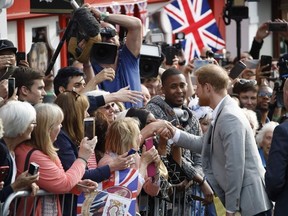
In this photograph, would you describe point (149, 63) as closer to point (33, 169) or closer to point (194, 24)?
point (33, 169)

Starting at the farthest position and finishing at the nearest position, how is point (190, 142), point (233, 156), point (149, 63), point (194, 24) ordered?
1. point (194, 24)
2. point (149, 63)
3. point (190, 142)
4. point (233, 156)

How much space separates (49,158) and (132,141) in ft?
2.96

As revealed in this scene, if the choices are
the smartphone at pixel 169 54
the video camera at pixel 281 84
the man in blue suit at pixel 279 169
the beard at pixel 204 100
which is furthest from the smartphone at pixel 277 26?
the man in blue suit at pixel 279 169

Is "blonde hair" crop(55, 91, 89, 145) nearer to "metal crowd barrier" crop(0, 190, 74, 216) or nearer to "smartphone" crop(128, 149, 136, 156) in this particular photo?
"smartphone" crop(128, 149, 136, 156)

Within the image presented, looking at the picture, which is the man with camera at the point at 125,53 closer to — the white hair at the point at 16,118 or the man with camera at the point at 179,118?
the man with camera at the point at 179,118

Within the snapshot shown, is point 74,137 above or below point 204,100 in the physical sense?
below

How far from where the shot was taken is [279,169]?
9320mm

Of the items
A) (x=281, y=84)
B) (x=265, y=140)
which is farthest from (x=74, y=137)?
(x=281, y=84)

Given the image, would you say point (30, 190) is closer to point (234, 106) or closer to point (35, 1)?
point (234, 106)

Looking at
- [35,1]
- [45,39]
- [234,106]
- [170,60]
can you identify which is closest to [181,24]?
[45,39]

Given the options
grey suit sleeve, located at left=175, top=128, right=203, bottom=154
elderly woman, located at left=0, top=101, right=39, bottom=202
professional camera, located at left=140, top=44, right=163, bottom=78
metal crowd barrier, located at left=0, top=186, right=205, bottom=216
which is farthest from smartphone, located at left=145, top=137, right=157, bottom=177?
professional camera, located at left=140, top=44, right=163, bottom=78

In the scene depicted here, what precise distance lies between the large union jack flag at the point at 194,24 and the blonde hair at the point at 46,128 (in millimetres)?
11621

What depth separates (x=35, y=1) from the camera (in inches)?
527

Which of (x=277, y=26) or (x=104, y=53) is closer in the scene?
(x=104, y=53)
